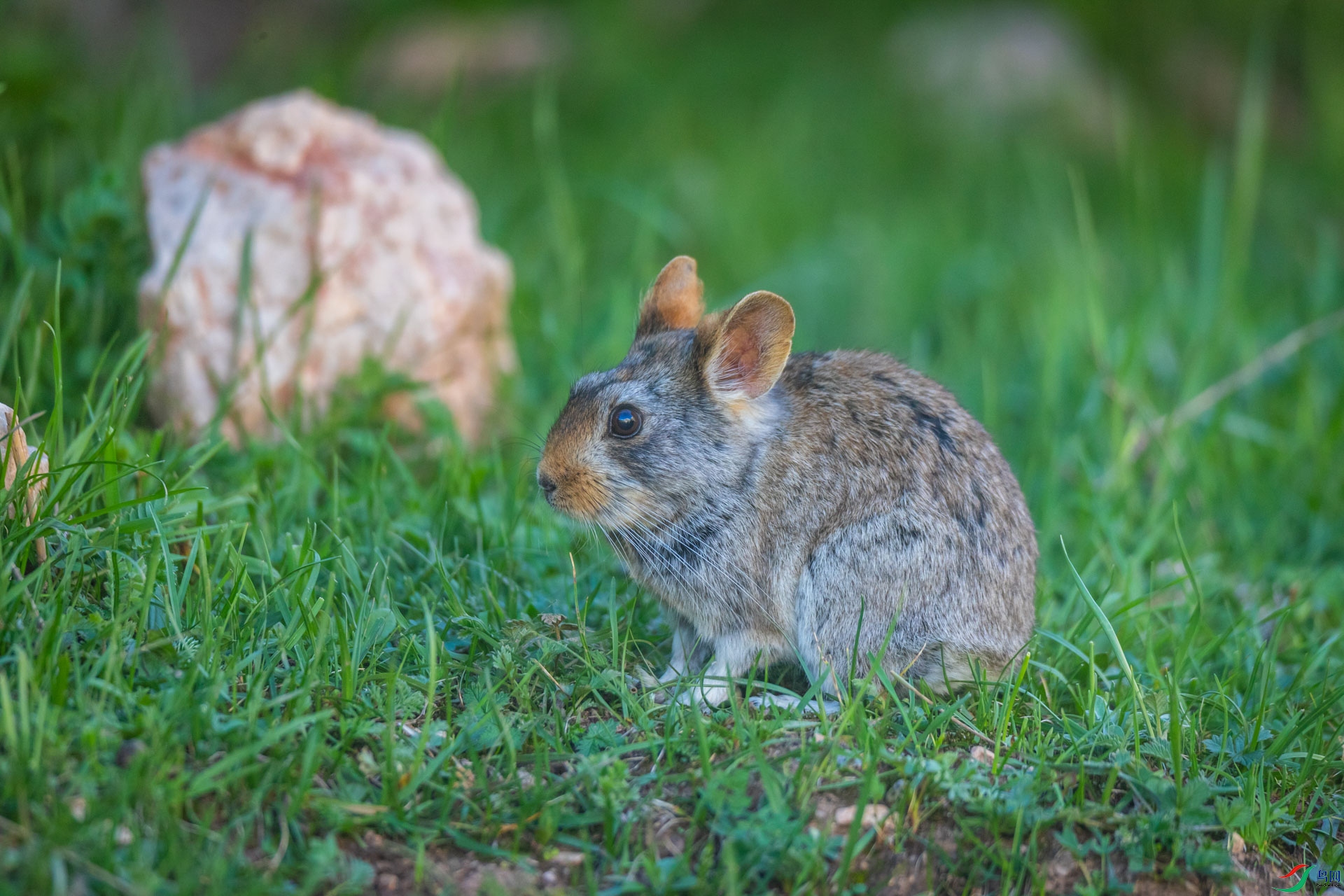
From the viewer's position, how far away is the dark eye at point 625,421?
11.8 ft

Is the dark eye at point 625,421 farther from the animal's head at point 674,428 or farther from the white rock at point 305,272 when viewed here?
the white rock at point 305,272

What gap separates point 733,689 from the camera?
310 centimetres

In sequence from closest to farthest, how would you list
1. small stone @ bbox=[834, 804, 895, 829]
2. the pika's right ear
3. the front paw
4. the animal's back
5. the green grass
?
the green grass
small stone @ bbox=[834, 804, 895, 829]
the front paw
the animal's back
the pika's right ear

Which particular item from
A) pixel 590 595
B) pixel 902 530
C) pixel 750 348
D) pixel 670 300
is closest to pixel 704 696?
pixel 590 595

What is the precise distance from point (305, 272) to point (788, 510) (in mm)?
2463

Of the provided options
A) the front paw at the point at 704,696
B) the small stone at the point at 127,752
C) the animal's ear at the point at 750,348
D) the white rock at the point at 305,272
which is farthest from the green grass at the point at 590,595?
the animal's ear at the point at 750,348

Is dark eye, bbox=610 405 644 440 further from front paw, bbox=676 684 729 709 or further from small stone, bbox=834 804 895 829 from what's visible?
small stone, bbox=834 804 895 829

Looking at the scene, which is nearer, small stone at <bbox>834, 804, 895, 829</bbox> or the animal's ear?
small stone at <bbox>834, 804, 895, 829</bbox>

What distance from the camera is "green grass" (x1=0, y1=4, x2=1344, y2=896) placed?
268 centimetres

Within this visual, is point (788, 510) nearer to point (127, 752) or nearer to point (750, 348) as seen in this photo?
point (750, 348)

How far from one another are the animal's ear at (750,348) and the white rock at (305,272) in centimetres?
164

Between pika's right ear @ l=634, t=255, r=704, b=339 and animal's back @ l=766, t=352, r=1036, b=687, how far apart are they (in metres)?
0.58

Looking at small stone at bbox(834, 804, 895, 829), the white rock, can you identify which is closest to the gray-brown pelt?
small stone at bbox(834, 804, 895, 829)

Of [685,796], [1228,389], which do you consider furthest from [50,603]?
[1228,389]
